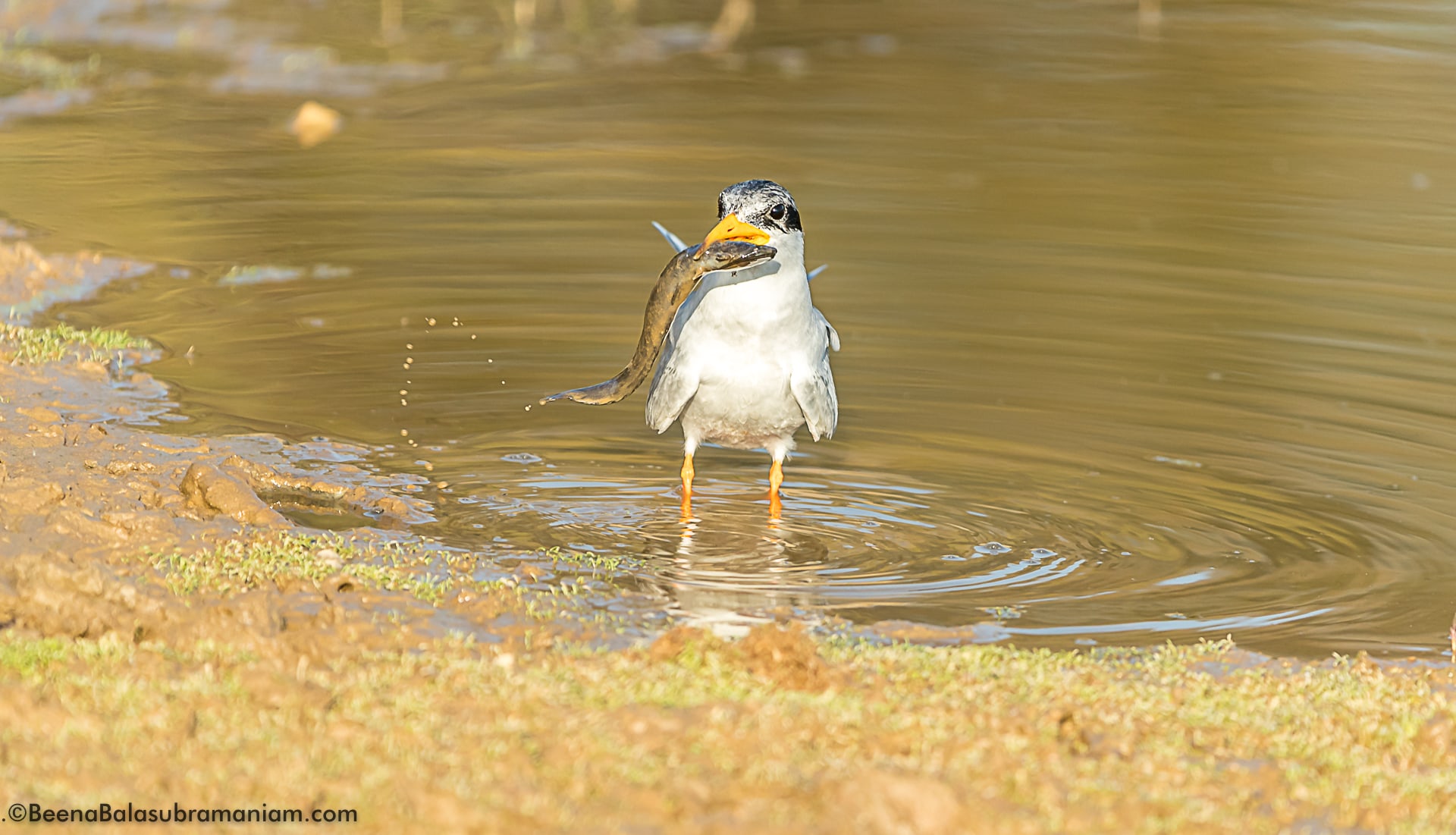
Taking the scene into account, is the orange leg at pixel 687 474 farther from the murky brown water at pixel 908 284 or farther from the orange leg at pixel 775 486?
the orange leg at pixel 775 486

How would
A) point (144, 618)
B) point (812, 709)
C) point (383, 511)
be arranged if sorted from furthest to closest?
point (383, 511)
point (144, 618)
point (812, 709)

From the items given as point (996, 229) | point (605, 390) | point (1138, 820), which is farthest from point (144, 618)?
point (996, 229)

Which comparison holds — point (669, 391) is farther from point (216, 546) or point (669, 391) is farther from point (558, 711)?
point (558, 711)

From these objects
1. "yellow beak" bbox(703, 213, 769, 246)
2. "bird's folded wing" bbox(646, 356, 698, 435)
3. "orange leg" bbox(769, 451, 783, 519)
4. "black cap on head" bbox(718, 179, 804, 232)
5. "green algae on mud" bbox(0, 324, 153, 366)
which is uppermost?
"black cap on head" bbox(718, 179, 804, 232)

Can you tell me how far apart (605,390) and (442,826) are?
11.7 feet

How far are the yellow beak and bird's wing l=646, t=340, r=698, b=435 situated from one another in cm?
61

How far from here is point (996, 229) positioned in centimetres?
1296

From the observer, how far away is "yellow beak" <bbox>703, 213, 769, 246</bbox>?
681 centimetres

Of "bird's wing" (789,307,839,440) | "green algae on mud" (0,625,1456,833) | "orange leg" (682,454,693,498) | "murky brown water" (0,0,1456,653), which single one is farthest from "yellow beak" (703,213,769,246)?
"green algae on mud" (0,625,1456,833)

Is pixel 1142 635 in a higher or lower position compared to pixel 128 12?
lower

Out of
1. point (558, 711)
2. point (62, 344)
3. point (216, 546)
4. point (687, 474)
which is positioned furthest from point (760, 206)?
point (62, 344)

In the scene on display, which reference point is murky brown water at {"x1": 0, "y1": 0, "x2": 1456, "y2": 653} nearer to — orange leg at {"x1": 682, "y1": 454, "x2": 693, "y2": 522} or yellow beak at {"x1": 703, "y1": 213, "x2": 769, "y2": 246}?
orange leg at {"x1": 682, "y1": 454, "x2": 693, "y2": 522}

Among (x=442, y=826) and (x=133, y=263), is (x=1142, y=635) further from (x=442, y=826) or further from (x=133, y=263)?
(x=133, y=263)

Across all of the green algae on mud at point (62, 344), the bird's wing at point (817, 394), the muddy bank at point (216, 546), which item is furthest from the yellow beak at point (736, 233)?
the green algae on mud at point (62, 344)
